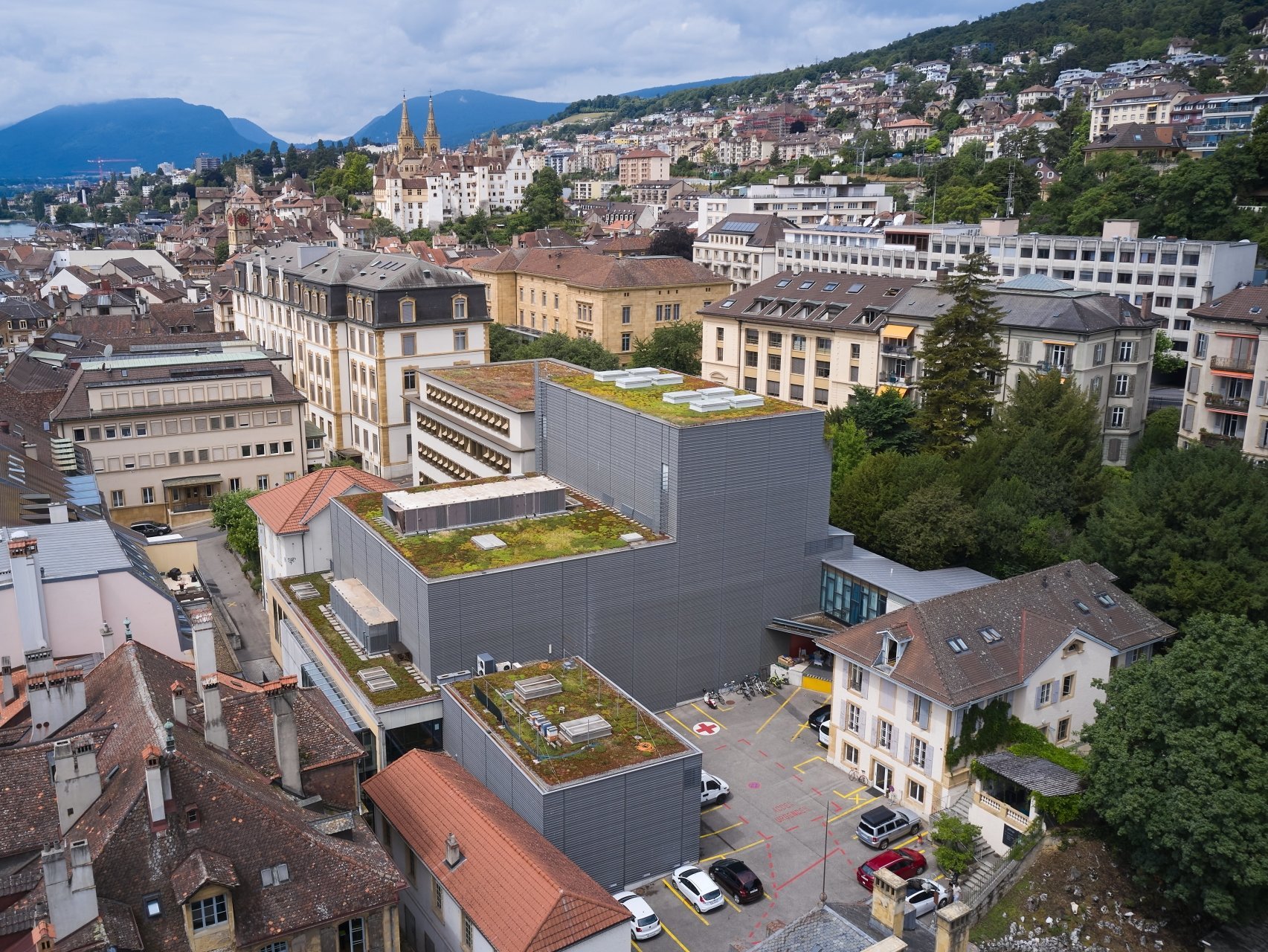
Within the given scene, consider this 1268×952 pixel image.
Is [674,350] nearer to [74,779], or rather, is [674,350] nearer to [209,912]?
[74,779]

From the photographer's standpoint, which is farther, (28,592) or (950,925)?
(28,592)

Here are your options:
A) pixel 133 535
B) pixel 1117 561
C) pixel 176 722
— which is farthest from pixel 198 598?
pixel 1117 561

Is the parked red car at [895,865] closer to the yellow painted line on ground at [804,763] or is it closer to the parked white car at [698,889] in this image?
the parked white car at [698,889]

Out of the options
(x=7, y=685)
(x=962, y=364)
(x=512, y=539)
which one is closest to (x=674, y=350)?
(x=962, y=364)

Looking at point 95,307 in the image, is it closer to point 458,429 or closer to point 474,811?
point 458,429

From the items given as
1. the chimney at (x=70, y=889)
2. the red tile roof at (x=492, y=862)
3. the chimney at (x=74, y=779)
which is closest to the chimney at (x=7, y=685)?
the chimney at (x=74, y=779)

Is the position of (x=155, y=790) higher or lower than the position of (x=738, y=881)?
higher

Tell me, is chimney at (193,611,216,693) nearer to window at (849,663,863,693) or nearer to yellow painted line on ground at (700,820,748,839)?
yellow painted line on ground at (700,820,748,839)
